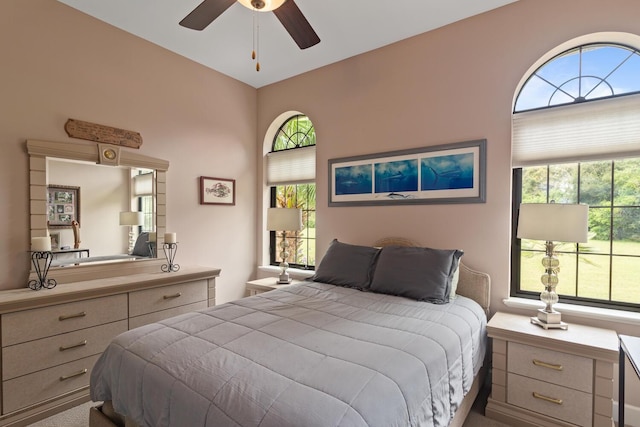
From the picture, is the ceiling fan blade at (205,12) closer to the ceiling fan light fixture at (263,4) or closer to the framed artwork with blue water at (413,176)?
the ceiling fan light fixture at (263,4)

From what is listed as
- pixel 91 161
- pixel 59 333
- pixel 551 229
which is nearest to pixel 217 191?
pixel 91 161

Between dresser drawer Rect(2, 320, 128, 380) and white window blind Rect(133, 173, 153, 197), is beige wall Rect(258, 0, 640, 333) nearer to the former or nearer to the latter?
white window blind Rect(133, 173, 153, 197)

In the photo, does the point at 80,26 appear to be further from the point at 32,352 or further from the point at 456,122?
the point at 456,122

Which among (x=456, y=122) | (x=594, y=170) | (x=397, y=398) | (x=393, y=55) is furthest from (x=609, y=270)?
(x=393, y=55)

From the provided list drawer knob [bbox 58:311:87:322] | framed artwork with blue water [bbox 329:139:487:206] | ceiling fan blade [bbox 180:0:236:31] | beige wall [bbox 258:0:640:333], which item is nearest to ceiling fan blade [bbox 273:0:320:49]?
ceiling fan blade [bbox 180:0:236:31]

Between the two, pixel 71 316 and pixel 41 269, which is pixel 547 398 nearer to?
pixel 71 316

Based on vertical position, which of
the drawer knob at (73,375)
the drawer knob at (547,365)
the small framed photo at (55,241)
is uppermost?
the small framed photo at (55,241)

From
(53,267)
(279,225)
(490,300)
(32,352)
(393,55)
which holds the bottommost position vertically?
(32,352)

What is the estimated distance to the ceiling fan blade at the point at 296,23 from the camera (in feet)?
6.08

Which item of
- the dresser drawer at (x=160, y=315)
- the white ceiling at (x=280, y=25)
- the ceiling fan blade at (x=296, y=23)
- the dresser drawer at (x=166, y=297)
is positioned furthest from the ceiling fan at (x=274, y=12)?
the dresser drawer at (x=160, y=315)

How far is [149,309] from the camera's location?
2.63m

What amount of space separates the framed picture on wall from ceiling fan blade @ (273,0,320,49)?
216 centimetres

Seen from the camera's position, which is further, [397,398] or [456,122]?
[456,122]

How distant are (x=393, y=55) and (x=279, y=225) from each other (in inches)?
80.6
